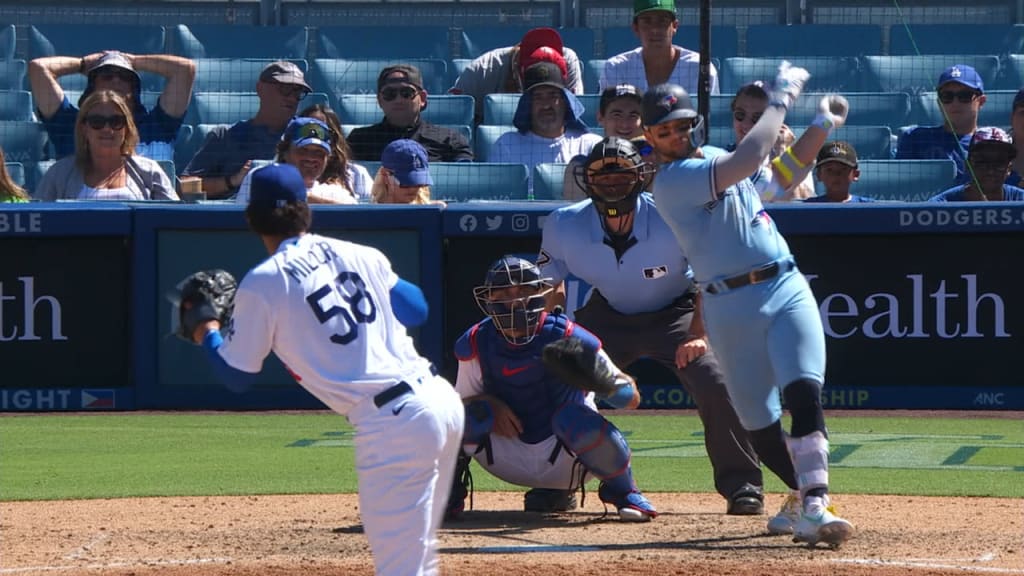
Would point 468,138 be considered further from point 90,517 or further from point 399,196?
point 90,517

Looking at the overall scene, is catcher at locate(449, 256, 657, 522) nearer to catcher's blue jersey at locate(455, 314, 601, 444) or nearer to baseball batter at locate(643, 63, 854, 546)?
catcher's blue jersey at locate(455, 314, 601, 444)

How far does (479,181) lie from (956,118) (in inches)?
127

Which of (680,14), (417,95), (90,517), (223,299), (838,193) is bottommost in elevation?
(90,517)

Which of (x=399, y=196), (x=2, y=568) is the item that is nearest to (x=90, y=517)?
(x=2, y=568)

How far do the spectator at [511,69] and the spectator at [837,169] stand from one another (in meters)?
2.55

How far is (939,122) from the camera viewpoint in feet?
38.3

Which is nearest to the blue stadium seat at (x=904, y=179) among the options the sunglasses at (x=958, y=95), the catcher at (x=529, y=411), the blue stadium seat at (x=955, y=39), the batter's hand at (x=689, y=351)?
the sunglasses at (x=958, y=95)

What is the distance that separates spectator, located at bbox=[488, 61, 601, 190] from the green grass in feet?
6.03

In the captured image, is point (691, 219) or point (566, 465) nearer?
point (691, 219)

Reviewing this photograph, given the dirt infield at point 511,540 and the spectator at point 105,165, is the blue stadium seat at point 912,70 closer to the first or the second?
the spectator at point 105,165

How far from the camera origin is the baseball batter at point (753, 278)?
17.9ft

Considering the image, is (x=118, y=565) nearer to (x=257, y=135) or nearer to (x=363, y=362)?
(x=363, y=362)

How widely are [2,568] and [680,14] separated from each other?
9283mm

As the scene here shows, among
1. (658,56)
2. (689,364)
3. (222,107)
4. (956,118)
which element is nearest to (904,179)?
(956,118)
